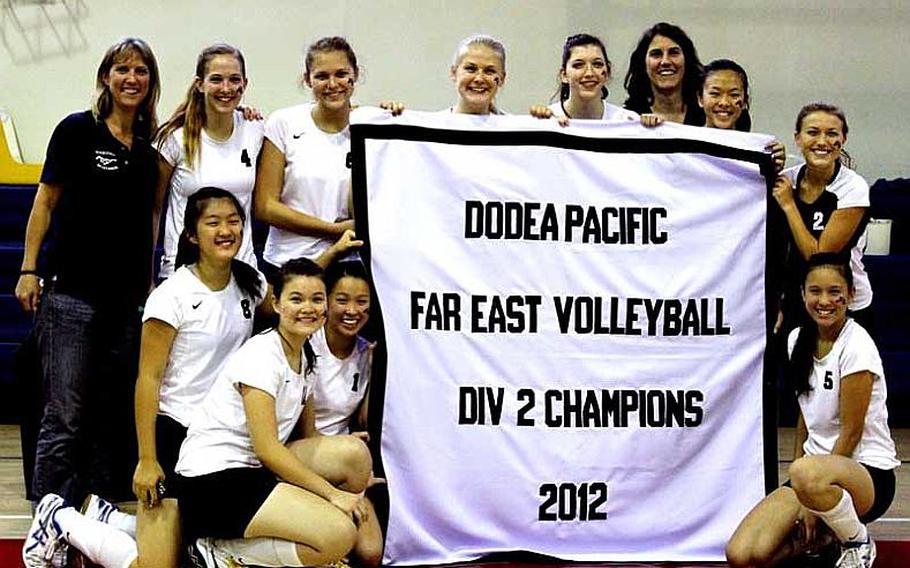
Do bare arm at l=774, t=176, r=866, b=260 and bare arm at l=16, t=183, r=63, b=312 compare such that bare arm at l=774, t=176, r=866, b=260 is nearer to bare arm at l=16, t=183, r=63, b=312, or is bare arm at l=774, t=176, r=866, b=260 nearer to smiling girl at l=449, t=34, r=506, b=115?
smiling girl at l=449, t=34, r=506, b=115

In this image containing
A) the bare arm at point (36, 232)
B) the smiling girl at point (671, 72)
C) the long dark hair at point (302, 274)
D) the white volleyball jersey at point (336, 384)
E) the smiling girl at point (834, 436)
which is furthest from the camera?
the smiling girl at point (671, 72)

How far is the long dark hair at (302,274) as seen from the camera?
13.0 ft

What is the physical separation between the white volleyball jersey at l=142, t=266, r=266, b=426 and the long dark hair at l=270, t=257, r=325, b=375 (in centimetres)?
19

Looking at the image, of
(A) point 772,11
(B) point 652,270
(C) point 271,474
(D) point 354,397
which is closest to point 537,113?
(B) point 652,270

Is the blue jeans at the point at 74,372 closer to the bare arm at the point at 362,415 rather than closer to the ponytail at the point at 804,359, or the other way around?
the bare arm at the point at 362,415

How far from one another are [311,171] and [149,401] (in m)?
0.90

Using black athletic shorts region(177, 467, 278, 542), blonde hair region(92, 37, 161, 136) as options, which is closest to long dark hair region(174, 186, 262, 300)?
blonde hair region(92, 37, 161, 136)

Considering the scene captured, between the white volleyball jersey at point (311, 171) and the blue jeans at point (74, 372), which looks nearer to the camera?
the white volleyball jersey at point (311, 171)

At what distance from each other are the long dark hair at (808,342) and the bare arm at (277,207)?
143cm

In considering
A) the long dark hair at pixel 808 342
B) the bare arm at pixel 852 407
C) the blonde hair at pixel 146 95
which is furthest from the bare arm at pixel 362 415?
the bare arm at pixel 852 407

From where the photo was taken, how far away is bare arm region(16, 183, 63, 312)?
4.60 m

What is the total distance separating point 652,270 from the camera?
14.3 ft

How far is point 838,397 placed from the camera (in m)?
4.19

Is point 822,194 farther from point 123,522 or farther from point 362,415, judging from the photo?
point 123,522
